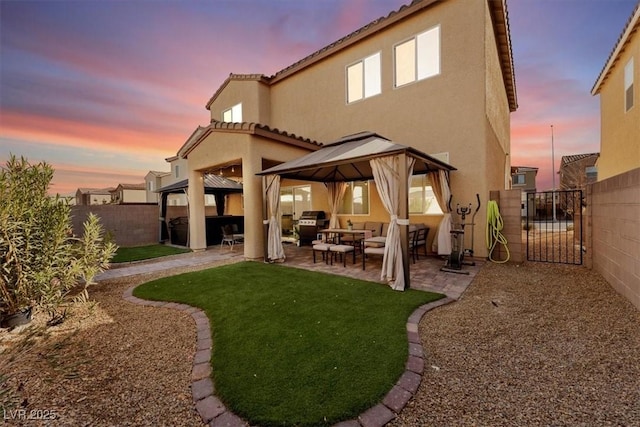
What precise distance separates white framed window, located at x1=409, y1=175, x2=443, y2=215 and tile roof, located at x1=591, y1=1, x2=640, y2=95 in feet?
22.6

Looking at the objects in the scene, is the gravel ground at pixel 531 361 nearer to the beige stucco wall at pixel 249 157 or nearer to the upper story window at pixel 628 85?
the beige stucco wall at pixel 249 157

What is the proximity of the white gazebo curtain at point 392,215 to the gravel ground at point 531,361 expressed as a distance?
1143 mm

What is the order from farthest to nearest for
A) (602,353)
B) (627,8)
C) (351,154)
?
(627,8), (351,154), (602,353)

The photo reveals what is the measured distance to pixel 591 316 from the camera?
3.86 m

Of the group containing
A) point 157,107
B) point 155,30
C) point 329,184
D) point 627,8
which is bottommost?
point 329,184

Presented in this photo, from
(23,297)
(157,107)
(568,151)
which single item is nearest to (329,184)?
(157,107)

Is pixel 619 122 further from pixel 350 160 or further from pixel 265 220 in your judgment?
pixel 265 220

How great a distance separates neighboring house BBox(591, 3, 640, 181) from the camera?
27.1 ft

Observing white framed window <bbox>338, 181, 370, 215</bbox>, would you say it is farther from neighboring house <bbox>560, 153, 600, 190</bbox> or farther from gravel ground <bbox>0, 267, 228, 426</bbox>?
neighboring house <bbox>560, 153, 600, 190</bbox>

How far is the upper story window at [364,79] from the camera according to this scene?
9672 mm

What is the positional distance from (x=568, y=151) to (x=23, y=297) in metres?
36.3

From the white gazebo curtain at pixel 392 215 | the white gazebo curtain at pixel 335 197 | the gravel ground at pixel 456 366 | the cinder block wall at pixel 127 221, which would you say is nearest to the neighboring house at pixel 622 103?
the gravel ground at pixel 456 366

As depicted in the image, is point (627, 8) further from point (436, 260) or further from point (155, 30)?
point (155, 30)

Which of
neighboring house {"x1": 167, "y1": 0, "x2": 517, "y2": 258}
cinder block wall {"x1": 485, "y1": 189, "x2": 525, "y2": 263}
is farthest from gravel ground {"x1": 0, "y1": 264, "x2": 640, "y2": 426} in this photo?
neighboring house {"x1": 167, "y1": 0, "x2": 517, "y2": 258}
